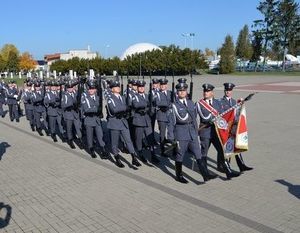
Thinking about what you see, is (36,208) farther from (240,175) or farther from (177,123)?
(240,175)

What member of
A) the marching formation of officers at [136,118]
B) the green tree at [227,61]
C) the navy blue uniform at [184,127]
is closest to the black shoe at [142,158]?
the marching formation of officers at [136,118]

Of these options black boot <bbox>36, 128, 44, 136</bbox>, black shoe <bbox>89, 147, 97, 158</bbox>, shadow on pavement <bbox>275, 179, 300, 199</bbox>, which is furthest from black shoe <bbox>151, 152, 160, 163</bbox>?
black boot <bbox>36, 128, 44, 136</bbox>

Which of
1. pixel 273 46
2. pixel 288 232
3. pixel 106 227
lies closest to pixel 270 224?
pixel 288 232

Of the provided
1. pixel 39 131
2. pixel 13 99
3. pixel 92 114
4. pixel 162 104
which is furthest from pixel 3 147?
pixel 13 99

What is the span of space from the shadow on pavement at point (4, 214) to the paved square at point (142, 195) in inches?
0.5

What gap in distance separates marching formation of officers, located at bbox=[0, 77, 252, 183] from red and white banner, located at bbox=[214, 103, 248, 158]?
0.12 meters

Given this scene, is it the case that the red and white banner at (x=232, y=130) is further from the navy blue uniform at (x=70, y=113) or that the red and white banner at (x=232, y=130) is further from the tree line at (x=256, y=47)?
the tree line at (x=256, y=47)

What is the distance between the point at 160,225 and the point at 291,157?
4.61 meters

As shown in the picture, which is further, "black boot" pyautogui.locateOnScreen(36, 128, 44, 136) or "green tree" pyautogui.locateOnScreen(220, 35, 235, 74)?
"green tree" pyautogui.locateOnScreen(220, 35, 235, 74)

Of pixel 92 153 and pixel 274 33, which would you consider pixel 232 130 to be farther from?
pixel 274 33

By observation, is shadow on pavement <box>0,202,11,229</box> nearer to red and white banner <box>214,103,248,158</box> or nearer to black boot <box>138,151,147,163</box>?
black boot <box>138,151,147,163</box>

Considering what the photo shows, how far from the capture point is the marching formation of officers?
700 cm

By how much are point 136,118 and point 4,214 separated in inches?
149

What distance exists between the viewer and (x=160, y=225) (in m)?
5.22
